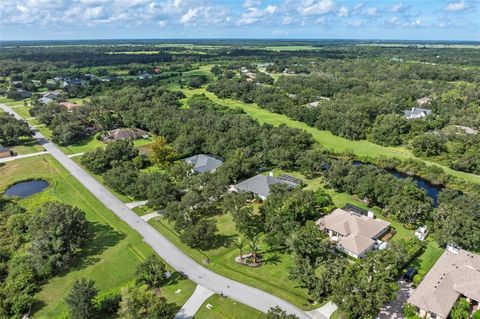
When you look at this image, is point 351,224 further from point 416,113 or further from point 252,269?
point 416,113

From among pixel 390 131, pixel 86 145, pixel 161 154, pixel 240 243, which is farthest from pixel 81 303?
pixel 390 131

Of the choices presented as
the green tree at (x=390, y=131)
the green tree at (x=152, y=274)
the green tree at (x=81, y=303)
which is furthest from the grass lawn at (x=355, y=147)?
the green tree at (x=81, y=303)

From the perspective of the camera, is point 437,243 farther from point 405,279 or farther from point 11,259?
point 11,259

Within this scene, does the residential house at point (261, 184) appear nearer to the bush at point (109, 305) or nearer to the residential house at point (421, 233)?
the residential house at point (421, 233)

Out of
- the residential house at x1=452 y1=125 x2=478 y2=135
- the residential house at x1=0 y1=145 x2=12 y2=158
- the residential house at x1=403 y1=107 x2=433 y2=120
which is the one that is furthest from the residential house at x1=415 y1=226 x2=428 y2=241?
the residential house at x1=0 y1=145 x2=12 y2=158

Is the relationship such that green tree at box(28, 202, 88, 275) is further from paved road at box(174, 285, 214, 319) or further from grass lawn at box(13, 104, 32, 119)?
grass lawn at box(13, 104, 32, 119)
